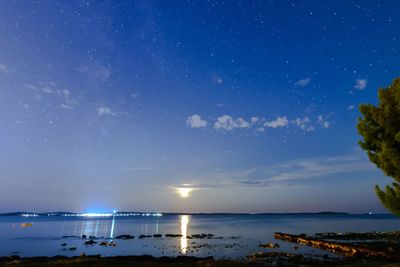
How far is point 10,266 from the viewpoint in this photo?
99.1 ft

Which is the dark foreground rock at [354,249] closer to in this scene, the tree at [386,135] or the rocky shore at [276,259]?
the rocky shore at [276,259]

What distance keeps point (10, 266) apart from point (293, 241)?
54103 millimetres

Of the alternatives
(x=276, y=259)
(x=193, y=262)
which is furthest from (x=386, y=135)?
(x=276, y=259)

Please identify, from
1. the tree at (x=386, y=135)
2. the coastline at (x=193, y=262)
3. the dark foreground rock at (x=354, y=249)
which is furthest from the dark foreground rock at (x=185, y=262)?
the tree at (x=386, y=135)

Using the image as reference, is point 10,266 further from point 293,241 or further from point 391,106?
point 293,241

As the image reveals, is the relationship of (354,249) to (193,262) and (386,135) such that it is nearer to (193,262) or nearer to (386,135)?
(193,262)

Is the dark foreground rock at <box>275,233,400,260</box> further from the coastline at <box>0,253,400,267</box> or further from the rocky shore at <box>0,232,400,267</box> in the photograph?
the coastline at <box>0,253,400,267</box>

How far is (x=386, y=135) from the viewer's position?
18.3m

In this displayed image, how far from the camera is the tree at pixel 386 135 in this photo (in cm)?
1736

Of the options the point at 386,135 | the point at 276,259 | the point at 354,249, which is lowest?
the point at 276,259

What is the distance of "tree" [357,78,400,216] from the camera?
57.0 feet

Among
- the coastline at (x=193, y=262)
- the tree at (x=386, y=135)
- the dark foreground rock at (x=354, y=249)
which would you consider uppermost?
the tree at (x=386, y=135)

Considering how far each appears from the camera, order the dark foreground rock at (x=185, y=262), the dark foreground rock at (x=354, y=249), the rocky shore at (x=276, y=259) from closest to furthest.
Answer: the dark foreground rock at (x=185, y=262)
the rocky shore at (x=276, y=259)
the dark foreground rock at (x=354, y=249)

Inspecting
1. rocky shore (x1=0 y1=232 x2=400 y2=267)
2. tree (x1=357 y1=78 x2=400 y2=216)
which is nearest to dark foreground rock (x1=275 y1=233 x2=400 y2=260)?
rocky shore (x1=0 y1=232 x2=400 y2=267)
